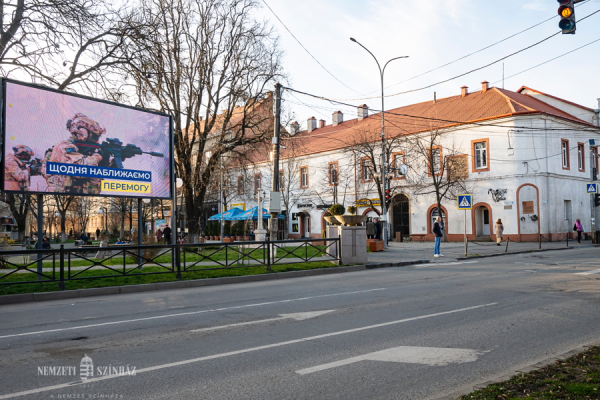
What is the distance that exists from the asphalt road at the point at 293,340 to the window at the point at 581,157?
30.8 meters

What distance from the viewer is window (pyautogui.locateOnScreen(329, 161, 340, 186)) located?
44.7 m

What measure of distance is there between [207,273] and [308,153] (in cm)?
3385

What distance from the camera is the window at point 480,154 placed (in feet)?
115

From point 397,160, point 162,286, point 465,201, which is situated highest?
point 397,160

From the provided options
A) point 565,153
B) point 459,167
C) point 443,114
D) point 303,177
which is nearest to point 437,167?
point 459,167

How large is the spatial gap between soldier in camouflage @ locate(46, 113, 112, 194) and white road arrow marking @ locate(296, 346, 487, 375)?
39.0ft

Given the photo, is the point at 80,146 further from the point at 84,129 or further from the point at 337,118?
the point at 337,118

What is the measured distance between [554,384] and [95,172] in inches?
550

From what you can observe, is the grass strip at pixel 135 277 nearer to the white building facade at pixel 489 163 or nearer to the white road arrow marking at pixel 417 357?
the white road arrow marking at pixel 417 357

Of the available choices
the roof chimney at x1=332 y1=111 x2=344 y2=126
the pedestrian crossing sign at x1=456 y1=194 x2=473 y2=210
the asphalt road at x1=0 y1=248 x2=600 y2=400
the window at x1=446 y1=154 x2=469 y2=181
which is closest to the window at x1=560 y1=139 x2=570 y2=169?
the window at x1=446 y1=154 x2=469 y2=181

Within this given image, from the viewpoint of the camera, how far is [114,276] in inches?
542

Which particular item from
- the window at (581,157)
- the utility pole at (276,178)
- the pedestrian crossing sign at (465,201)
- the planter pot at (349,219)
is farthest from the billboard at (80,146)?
the window at (581,157)

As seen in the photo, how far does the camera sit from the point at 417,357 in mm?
5445

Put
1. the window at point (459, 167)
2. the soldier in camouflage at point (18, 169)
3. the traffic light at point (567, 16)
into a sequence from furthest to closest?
the window at point (459, 167) → the soldier in camouflage at point (18, 169) → the traffic light at point (567, 16)
